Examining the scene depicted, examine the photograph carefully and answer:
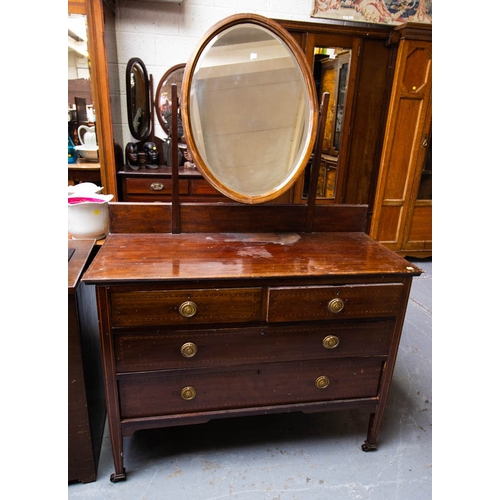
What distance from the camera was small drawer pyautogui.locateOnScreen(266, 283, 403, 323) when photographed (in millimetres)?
1180

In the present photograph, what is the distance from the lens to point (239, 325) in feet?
3.93

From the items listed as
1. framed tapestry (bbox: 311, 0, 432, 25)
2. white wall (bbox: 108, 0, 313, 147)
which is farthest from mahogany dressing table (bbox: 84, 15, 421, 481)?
framed tapestry (bbox: 311, 0, 432, 25)

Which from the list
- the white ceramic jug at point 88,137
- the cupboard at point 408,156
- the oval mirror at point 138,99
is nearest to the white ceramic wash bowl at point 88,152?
the white ceramic jug at point 88,137

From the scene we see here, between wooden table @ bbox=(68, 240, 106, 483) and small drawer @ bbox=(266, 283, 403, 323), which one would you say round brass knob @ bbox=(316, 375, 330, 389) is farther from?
wooden table @ bbox=(68, 240, 106, 483)

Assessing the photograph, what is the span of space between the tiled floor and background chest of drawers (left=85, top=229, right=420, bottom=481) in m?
0.15

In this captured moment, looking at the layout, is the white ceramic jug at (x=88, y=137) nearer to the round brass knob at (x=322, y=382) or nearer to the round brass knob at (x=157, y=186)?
the round brass knob at (x=157, y=186)

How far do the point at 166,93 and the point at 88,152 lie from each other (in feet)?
2.43

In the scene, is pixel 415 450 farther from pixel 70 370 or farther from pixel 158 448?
pixel 70 370

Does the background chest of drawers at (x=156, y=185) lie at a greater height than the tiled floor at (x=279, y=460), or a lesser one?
greater

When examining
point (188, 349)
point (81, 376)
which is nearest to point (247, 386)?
point (188, 349)

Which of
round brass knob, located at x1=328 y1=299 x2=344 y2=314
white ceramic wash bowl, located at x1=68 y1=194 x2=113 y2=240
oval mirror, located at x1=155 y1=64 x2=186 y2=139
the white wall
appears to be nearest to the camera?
round brass knob, located at x1=328 y1=299 x2=344 y2=314

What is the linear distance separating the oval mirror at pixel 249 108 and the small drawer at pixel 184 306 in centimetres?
40

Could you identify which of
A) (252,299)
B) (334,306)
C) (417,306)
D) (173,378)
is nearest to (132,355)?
(173,378)

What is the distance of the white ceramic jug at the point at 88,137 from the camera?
248 centimetres
